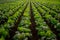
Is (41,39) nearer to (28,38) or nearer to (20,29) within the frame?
(28,38)

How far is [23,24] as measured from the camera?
12.1 metres

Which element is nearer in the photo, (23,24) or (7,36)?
(7,36)

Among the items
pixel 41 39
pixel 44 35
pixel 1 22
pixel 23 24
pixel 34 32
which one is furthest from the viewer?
pixel 1 22

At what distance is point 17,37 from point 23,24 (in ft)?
11.1

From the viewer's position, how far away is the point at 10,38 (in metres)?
9.16

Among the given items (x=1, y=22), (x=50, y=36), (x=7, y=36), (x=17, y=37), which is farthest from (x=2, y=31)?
(x=1, y=22)

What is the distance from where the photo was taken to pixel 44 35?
30.8 ft

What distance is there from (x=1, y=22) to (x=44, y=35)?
17.5 feet

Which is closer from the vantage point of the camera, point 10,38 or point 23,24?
point 10,38

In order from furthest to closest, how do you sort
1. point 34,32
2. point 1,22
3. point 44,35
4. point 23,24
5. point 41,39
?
point 1,22 → point 23,24 → point 34,32 → point 44,35 → point 41,39

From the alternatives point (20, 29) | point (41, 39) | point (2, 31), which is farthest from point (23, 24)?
point (41, 39)

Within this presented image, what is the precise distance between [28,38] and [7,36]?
123cm

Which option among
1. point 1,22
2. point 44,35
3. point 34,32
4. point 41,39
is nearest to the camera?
point 41,39

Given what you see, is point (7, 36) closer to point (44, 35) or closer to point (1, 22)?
point (44, 35)
